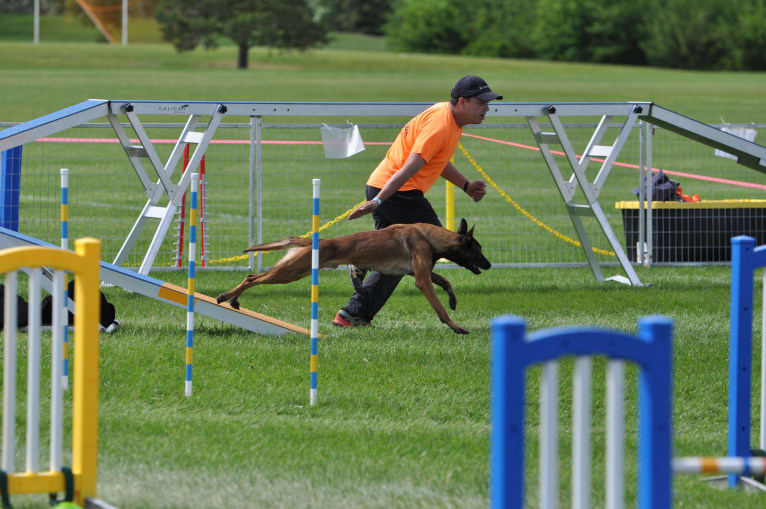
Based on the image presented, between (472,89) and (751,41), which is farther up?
(751,41)

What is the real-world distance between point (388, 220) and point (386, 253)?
0.54m

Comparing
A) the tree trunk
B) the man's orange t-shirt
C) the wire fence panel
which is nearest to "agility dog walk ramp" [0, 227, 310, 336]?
the man's orange t-shirt

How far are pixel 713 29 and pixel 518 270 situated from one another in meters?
65.6

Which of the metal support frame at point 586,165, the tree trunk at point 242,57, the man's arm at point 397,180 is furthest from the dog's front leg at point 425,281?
the tree trunk at point 242,57

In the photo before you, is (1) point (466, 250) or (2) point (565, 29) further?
(2) point (565, 29)

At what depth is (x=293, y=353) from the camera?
8.12 m

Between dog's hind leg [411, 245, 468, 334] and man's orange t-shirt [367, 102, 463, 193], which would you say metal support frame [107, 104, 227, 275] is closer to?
man's orange t-shirt [367, 102, 463, 193]

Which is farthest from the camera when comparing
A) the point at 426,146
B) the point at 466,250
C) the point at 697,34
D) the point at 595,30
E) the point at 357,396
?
the point at 595,30

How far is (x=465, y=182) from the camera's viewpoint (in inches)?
374

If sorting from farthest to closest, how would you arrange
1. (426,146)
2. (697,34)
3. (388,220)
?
(697,34)
(388,220)
(426,146)

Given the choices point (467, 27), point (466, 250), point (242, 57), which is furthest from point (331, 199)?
point (467, 27)

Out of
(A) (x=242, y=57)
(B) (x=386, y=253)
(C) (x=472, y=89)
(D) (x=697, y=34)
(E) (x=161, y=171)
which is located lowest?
(B) (x=386, y=253)

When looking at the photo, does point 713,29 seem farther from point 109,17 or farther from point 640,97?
point 109,17

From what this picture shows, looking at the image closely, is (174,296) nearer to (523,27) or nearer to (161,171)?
(161,171)
